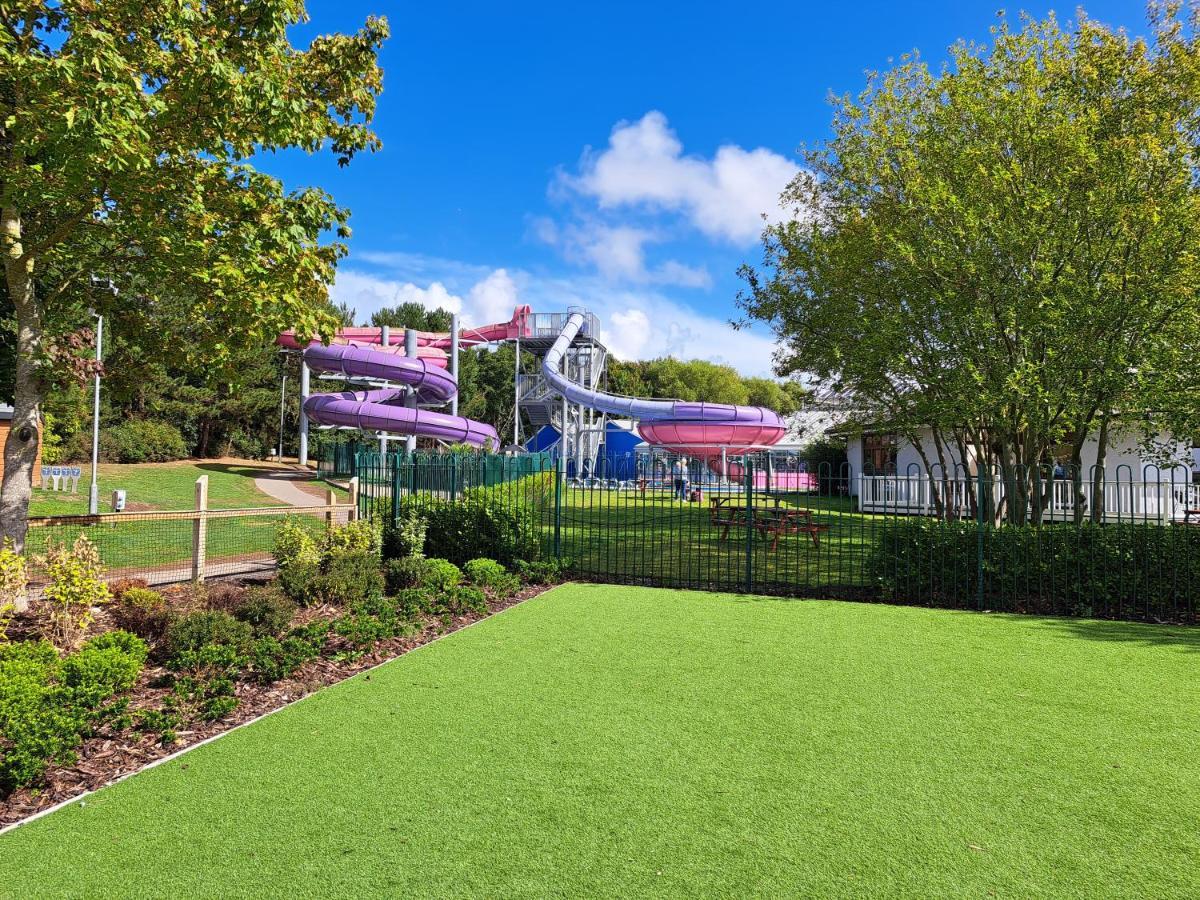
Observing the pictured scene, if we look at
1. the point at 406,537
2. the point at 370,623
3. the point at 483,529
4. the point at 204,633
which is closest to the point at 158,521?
the point at 406,537

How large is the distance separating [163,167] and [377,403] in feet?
84.2

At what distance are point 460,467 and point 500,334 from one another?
33847mm

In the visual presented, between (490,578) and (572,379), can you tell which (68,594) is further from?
(572,379)

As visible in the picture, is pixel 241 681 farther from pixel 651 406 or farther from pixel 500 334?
pixel 500 334

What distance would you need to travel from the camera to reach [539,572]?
1084cm

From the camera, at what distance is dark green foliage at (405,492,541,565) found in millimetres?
11266

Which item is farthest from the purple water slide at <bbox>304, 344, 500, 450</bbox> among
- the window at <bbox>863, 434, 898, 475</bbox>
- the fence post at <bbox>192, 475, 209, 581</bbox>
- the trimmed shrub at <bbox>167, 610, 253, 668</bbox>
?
the trimmed shrub at <bbox>167, 610, 253, 668</bbox>

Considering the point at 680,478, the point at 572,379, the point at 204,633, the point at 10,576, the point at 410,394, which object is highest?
the point at 572,379

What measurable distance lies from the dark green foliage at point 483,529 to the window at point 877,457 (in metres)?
23.0

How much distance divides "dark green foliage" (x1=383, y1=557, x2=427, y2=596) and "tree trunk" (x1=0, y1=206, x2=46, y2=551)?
12.7ft

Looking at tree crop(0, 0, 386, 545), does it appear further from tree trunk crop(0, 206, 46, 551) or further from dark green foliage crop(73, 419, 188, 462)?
dark green foliage crop(73, 419, 188, 462)

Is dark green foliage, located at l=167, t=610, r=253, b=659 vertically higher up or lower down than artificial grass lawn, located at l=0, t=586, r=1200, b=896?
higher up

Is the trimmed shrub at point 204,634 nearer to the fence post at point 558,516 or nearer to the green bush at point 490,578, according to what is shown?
the green bush at point 490,578

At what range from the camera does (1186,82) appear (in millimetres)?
9992
